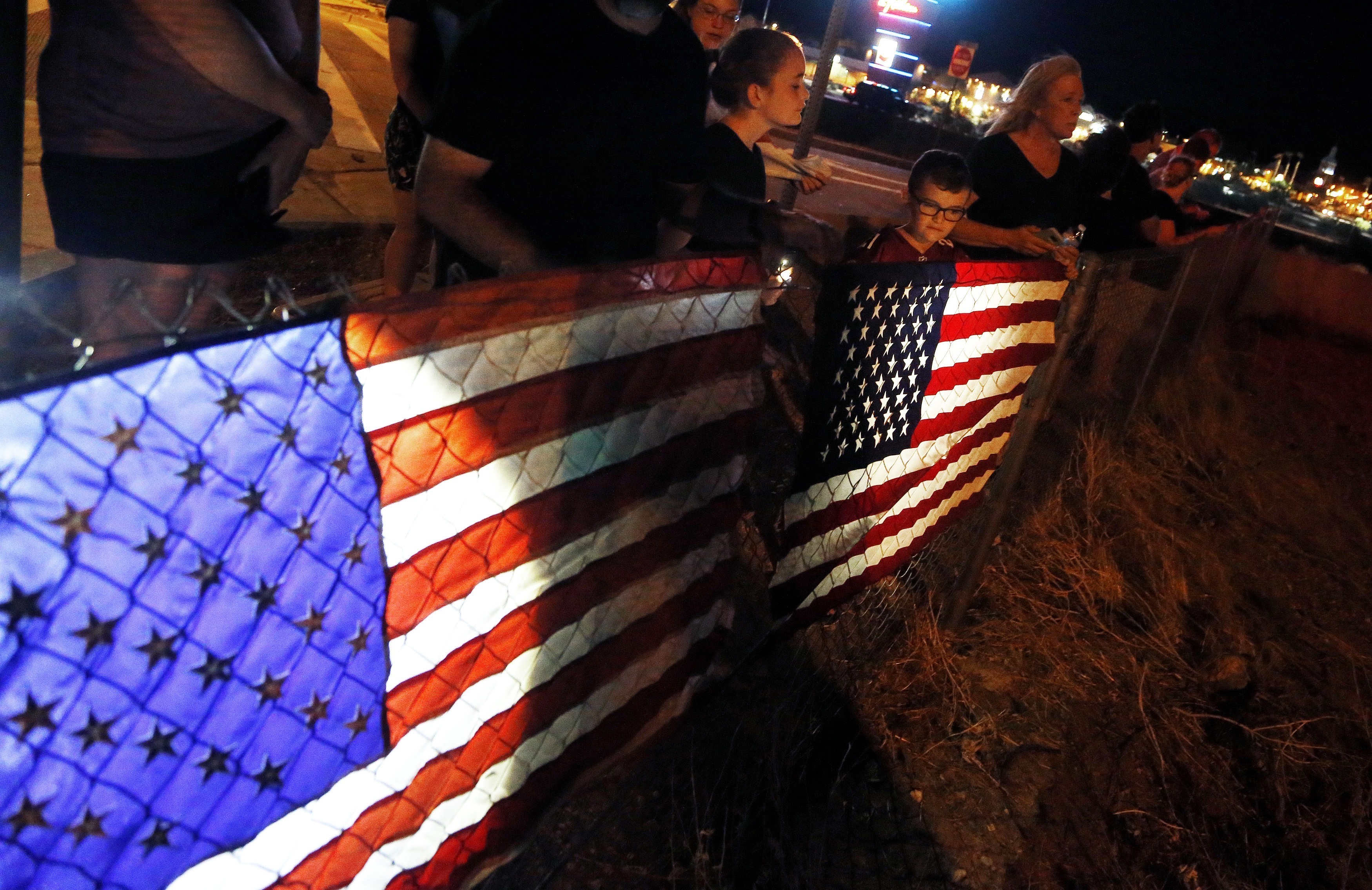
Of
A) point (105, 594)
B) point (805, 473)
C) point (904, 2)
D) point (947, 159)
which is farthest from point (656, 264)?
point (904, 2)

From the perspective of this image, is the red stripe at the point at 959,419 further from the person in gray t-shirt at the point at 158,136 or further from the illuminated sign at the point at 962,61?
the illuminated sign at the point at 962,61

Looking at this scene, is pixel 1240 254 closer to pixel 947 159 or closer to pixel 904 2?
pixel 947 159

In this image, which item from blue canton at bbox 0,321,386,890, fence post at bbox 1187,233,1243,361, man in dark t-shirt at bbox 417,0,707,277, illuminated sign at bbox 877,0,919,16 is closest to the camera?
blue canton at bbox 0,321,386,890

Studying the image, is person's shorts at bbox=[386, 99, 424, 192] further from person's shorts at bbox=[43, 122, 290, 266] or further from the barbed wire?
person's shorts at bbox=[43, 122, 290, 266]

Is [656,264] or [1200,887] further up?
[656,264]

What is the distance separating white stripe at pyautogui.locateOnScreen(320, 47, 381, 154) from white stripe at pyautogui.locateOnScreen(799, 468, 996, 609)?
5.93m

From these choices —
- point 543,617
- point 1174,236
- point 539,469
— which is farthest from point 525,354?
point 1174,236

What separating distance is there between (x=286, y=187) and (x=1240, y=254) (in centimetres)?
907

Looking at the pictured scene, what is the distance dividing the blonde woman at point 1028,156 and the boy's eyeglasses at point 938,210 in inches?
19.1

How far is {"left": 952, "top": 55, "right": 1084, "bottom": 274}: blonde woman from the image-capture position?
12.8 ft

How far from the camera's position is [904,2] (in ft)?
163

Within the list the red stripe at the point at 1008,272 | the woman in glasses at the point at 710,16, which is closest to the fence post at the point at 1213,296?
the red stripe at the point at 1008,272

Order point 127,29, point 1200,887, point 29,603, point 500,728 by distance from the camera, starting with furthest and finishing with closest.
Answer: point 1200,887, point 127,29, point 500,728, point 29,603

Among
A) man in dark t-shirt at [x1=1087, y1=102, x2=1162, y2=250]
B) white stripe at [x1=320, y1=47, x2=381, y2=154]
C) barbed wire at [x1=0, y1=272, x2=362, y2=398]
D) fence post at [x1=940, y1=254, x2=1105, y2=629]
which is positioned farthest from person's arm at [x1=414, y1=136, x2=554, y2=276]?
white stripe at [x1=320, y1=47, x2=381, y2=154]
